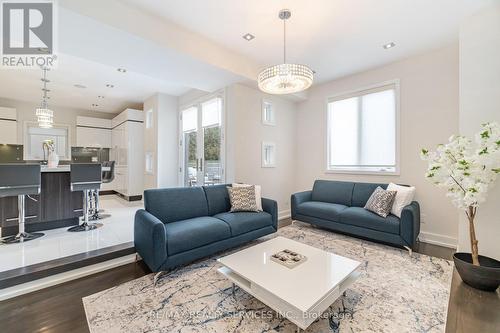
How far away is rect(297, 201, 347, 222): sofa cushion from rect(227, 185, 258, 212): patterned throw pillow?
3.75 ft

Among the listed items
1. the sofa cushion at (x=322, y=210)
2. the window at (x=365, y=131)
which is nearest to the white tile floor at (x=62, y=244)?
the sofa cushion at (x=322, y=210)

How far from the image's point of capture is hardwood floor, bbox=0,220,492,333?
1653 millimetres

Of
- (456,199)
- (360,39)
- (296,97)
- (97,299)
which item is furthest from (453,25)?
(97,299)

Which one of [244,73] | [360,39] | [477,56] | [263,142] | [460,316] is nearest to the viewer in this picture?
[460,316]

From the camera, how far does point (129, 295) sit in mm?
2064

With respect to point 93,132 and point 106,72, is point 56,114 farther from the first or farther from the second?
point 106,72

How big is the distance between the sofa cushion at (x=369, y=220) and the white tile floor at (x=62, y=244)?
3.47 metres

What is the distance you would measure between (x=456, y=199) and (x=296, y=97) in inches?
141

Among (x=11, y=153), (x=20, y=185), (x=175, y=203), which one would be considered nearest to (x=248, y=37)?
(x=175, y=203)

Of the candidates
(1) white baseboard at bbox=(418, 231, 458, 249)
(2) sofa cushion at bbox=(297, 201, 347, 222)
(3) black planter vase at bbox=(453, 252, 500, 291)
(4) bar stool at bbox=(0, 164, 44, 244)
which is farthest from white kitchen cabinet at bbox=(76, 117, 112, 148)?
(3) black planter vase at bbox=(453, 252, 500, 291)

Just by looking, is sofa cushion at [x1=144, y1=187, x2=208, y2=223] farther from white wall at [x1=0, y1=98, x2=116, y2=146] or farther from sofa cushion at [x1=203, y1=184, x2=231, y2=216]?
white wall at [x1=0, y1=98, x2=116, y2=146]

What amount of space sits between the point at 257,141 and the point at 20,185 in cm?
384

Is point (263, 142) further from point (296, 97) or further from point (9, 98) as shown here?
point (9, 98)

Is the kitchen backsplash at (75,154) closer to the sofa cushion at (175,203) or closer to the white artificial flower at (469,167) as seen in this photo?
the sofa cushion at (175,203)
